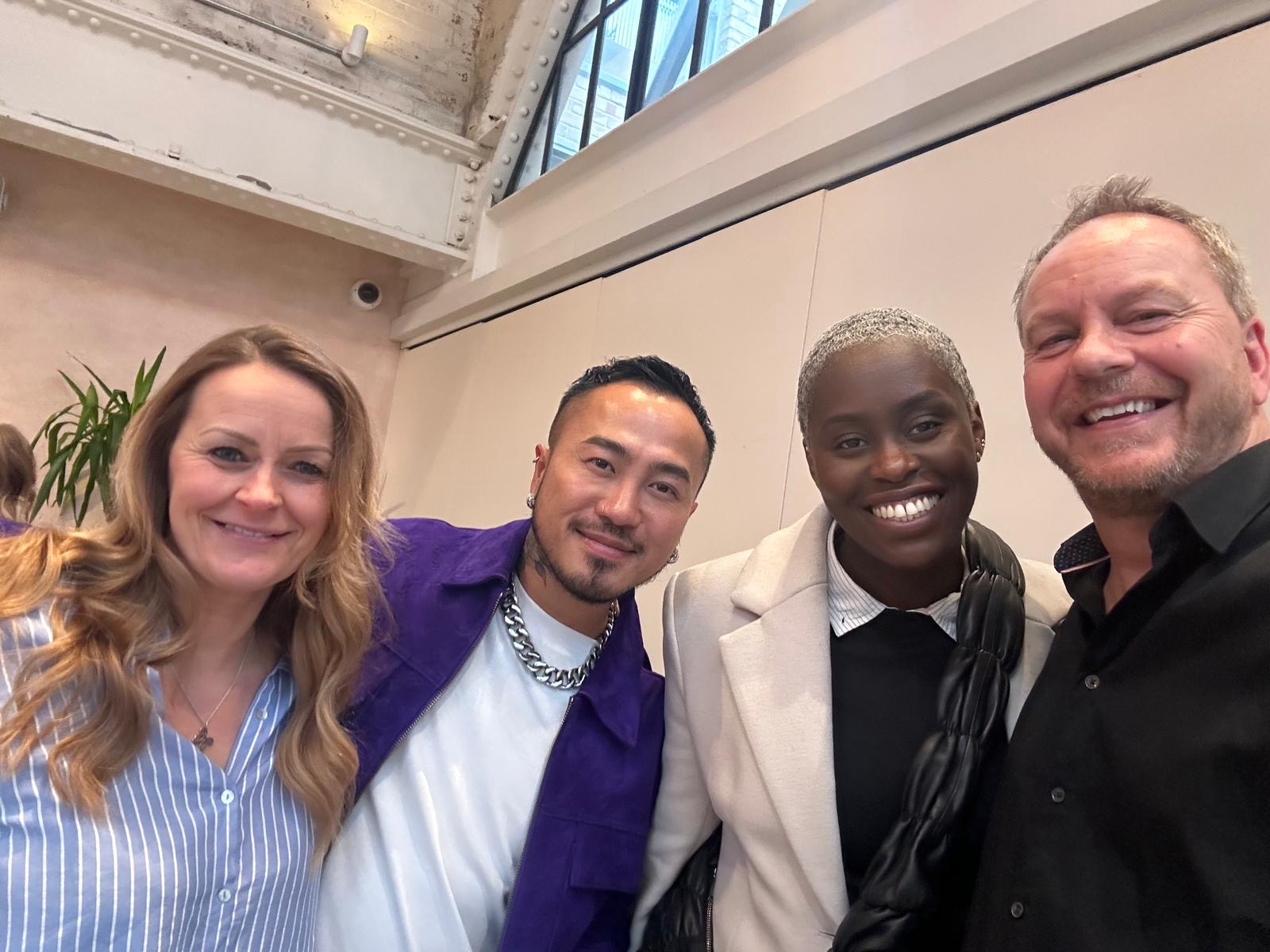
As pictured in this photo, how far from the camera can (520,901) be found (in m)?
1.38

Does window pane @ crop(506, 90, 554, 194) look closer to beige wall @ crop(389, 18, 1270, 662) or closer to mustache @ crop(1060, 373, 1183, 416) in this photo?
beige wall @ crop(389, 18, 1270, 662)

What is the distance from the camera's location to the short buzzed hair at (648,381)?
5.50 feet

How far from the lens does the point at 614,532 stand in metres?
1.53

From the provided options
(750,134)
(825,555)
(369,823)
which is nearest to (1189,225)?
(825,555)

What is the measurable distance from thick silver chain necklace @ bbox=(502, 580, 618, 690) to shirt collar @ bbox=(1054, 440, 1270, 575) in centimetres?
102

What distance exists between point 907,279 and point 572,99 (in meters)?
3.11

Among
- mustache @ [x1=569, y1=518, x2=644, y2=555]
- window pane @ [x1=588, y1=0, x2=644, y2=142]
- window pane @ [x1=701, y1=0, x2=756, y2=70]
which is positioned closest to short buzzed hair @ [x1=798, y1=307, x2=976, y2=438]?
mustache @ [x1=569, y1=518, x2=644, y2=555]

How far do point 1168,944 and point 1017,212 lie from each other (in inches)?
66.8

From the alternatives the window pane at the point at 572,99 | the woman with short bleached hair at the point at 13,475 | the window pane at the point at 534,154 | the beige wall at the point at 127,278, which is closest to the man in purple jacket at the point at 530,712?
the woman with short bleached hair at the point at 13,475

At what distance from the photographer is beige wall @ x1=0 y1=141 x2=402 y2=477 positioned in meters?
4.52

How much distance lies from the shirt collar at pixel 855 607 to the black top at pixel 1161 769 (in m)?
0.32

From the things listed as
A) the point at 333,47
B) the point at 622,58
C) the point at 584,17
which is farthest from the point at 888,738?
the point at 333,47

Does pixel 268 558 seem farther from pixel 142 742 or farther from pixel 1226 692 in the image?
pixel 1226 692

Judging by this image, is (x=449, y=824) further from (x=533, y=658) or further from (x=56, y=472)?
(x=56, y=472)
